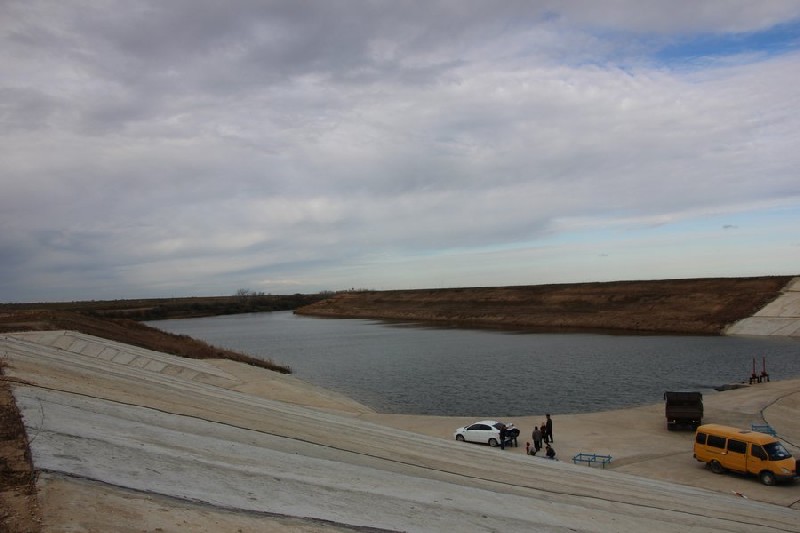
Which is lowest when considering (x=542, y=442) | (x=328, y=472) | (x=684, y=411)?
(x=542, y=442)

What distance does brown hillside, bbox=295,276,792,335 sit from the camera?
91.7 metres

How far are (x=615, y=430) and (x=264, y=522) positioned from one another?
23854mm

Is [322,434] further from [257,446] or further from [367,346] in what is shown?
[367,346]

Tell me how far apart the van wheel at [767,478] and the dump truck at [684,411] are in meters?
8.54

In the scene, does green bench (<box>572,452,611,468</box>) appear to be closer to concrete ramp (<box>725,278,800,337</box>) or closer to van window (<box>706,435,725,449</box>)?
van window (<box>706,435,725,449</box>)

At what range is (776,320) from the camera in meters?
81.3

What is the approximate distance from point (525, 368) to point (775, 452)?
1313 inches

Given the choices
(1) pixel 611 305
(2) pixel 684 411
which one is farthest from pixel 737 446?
(1) pixel 611 305

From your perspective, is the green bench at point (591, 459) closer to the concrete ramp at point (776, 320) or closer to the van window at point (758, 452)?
the van window at point (758, 452)

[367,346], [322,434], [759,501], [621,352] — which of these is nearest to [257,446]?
[322,434]

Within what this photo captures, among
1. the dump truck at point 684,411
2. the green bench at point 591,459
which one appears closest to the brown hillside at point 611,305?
the dump truck at point 684,411

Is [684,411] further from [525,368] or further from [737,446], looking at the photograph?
[525,368]

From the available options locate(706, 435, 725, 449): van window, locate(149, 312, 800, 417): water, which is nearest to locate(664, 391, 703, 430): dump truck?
locate(706, 435, 725, 449): van window

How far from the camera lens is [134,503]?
1034 cm
